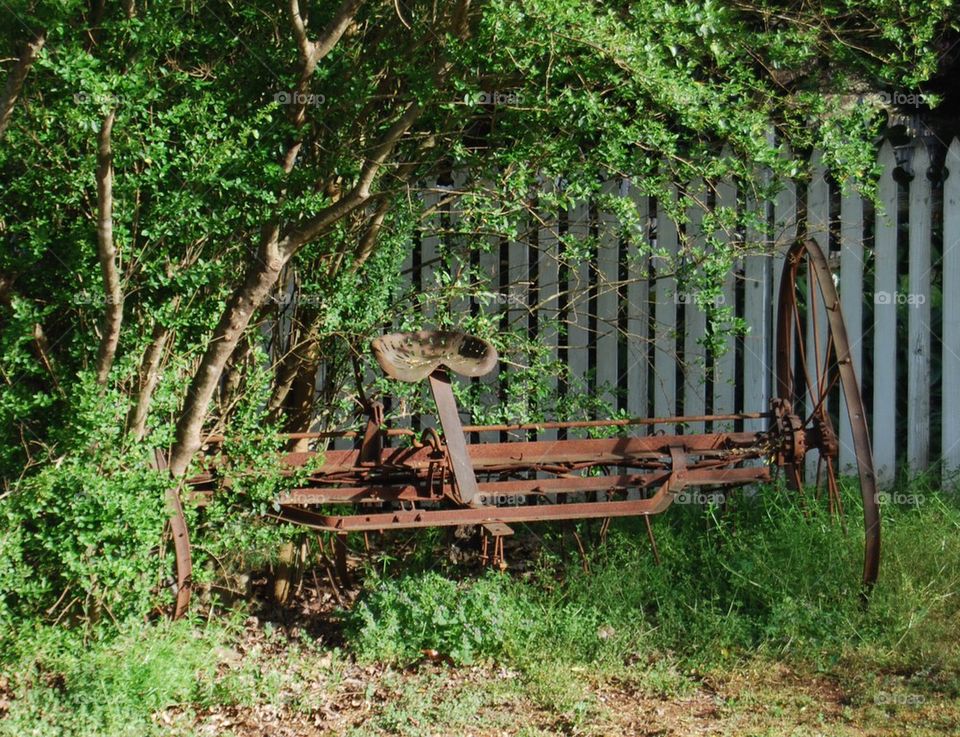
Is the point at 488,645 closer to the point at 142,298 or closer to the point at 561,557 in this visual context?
the point at 561,557

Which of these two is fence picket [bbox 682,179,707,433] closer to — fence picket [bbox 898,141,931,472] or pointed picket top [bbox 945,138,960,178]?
fence picket [bbox 898,141,931,472]

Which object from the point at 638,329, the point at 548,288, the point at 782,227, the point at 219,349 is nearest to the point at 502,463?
the point at 219,349

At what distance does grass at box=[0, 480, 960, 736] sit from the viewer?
13.3 ft

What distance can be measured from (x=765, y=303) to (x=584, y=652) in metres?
2.64

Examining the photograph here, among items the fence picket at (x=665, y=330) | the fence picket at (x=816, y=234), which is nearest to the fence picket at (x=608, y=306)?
the fence picket at (x=665, y=330)

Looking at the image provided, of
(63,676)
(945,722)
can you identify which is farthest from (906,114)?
(63,676)

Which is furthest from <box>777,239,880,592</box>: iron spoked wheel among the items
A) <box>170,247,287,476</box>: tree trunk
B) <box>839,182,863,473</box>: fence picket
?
<box>170,247,287,476</box>: tree trunk

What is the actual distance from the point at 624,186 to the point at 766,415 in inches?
73.7

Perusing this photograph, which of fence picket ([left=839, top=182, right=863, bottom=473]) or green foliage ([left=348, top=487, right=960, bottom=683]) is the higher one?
fence picket ([left=839, top=182, right=863, bottom=473])

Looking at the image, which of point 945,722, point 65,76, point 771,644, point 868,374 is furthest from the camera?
point 868,374

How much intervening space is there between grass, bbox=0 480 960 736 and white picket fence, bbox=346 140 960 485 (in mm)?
992

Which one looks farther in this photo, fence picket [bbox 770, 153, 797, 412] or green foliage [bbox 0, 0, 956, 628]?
fence picket [bbox 770, 153, 797, 412]

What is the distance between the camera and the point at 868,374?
21.4 feet

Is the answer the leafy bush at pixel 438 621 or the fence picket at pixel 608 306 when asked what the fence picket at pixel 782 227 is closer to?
the fence picket at pixel 608 306
